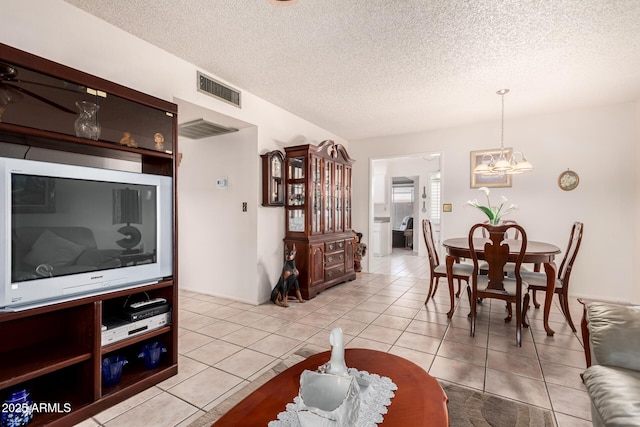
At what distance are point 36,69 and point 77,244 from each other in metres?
0.92

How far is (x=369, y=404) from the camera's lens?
44.6 inches

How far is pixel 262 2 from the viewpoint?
206 cm

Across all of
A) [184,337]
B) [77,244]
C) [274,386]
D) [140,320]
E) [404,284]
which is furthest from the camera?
[404,284]

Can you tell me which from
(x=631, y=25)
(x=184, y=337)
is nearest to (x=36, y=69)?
(x=184, y=337)

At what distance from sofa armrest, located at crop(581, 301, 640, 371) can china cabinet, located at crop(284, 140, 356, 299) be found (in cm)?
293

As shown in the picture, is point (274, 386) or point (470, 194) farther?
point (470, 194)

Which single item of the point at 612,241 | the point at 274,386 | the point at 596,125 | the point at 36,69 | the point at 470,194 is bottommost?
the point at 274,386

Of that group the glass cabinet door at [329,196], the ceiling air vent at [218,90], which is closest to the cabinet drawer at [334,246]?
the glass cabinet door at [329,196]

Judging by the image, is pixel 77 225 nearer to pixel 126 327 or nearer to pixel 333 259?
pixel 126 327

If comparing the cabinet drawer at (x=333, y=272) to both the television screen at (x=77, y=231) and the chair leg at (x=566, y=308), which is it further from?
the chair leg at (x=566, y=308)

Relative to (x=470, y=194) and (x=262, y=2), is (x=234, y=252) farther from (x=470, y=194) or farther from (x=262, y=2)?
(x=470, y=194)

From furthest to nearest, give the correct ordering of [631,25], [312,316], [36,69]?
[312,316]
[631,25]
[36,69]

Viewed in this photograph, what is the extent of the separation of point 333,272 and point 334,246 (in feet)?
1.26

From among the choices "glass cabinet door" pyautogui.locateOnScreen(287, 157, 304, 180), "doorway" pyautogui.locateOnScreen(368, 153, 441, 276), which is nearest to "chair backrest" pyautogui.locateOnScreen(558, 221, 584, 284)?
"glass cabinet door" pyautogui.locateOnScreen(287, 157, 304, 180)
